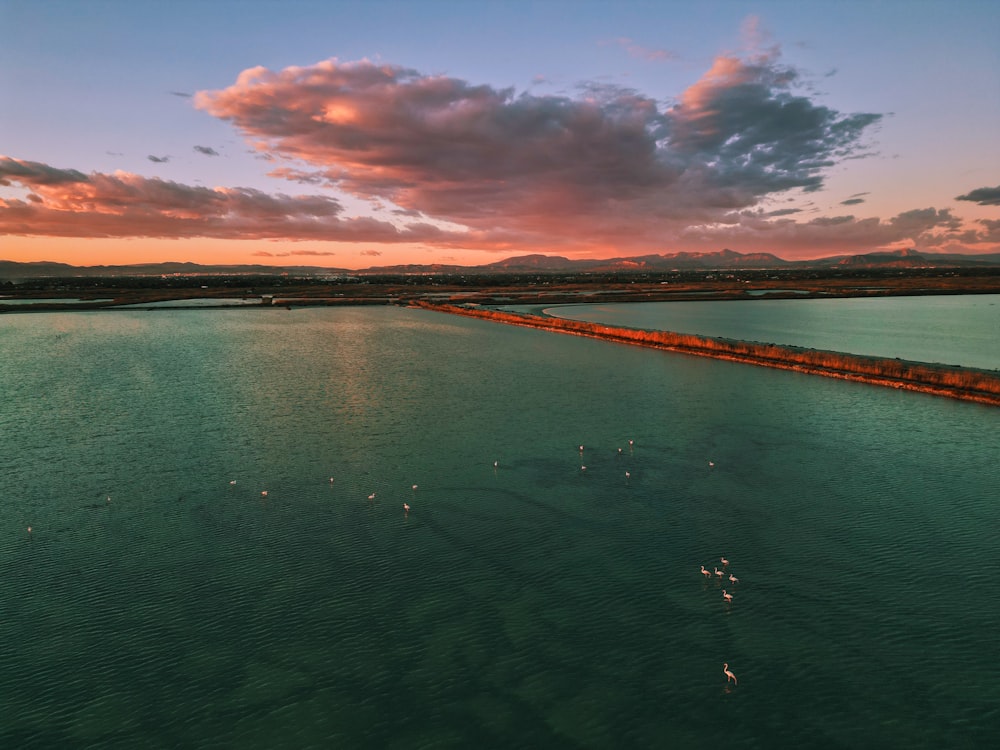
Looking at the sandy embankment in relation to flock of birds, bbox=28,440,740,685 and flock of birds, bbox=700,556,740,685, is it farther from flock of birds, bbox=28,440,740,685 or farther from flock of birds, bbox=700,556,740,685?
flock of birds, bbox=700,556,740,685

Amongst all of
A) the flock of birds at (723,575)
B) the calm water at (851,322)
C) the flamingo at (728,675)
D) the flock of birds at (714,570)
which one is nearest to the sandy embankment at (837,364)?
the calm water at (851,322)

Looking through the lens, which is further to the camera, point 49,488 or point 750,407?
point 750,407

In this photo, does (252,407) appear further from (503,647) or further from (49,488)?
(503,647)

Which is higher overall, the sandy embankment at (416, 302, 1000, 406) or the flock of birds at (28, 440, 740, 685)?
the sandy embankment at (416, 302, 1000, 406)

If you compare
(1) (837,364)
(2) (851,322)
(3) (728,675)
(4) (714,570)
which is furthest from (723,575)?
(2) (851,322)

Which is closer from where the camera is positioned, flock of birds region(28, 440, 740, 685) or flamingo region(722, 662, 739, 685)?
flamingo region(722, 662, 739, 685)

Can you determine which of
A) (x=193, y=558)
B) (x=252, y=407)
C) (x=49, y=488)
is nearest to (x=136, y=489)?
(x=49, y=488)

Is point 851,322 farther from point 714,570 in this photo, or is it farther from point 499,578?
point 499,578

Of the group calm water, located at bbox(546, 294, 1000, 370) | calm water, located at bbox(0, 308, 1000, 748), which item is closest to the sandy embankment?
calm water, located at bbox(0, 308, 1000, 748)
